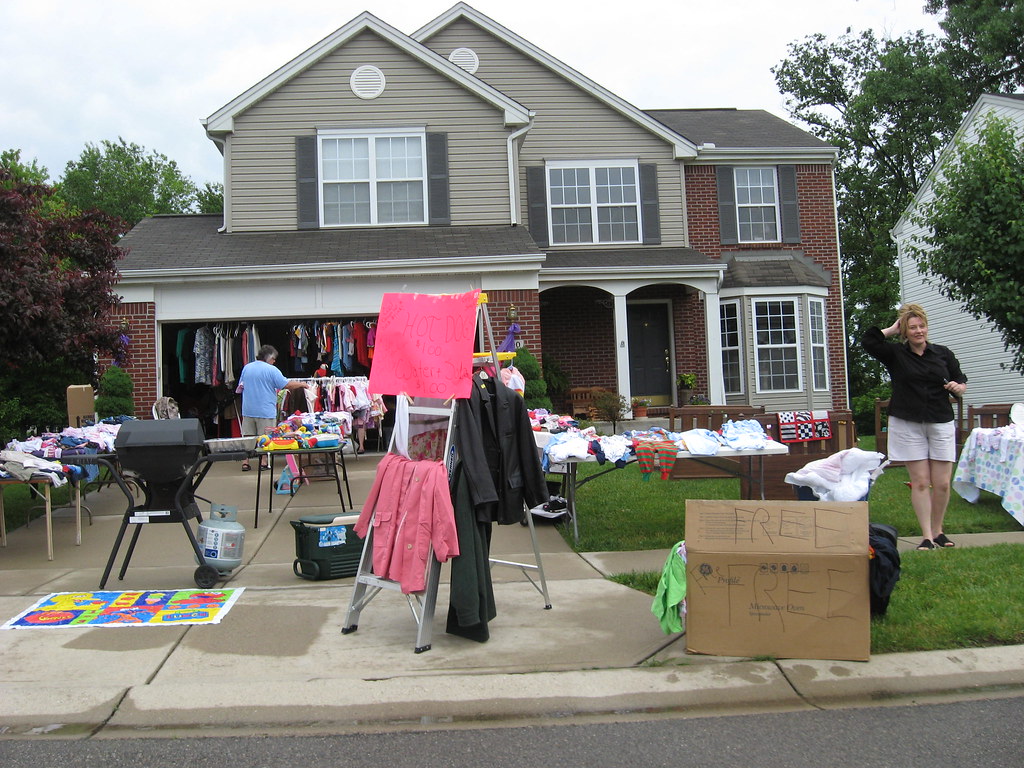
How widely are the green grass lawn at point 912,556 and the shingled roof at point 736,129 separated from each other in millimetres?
10259

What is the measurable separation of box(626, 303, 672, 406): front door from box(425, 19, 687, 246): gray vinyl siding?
155cm

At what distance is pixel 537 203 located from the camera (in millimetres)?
17844

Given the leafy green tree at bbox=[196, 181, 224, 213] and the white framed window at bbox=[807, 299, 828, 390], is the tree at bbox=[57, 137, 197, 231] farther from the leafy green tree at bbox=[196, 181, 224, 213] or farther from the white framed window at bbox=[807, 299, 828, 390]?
the white framed window at bbox=[807, 299, 828, 390]

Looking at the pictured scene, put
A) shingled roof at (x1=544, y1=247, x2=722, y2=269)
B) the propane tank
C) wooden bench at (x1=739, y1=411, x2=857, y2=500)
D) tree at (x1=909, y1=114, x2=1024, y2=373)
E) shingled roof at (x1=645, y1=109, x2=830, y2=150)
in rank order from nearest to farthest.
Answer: the propane tank < wooden bench at (x1=739, y1=411, x2=857, y2=500) < tree at (x1=909, y1=114, x2=1024, y2=373) < shingled roof at (x1=544, y1=247, x2=722, y2=269) < shingled roof at (x1=645, y1=109, x2=830, y2=150)

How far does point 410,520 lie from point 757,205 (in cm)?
1579

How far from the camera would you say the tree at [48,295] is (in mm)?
7582

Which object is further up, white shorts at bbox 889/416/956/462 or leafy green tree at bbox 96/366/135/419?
leafy green tree at bbox 96/366/135/419

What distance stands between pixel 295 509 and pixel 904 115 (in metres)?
28.9

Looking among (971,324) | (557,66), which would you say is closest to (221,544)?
(557,66)

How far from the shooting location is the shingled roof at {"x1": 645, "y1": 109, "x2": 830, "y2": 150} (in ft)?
62.7

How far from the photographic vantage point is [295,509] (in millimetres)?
9336

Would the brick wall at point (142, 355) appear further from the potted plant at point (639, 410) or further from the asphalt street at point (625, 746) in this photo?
the asphalt street at point (625, 746)

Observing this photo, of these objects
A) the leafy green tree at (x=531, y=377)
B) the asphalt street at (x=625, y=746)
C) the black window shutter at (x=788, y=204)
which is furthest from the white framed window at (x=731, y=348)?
the asphalt street at (x=625, y=746)

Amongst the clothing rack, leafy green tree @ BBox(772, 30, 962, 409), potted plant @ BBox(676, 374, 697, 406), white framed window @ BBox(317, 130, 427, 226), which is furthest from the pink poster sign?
leafy green tree @ BBox(772, 30, 962, 409)
